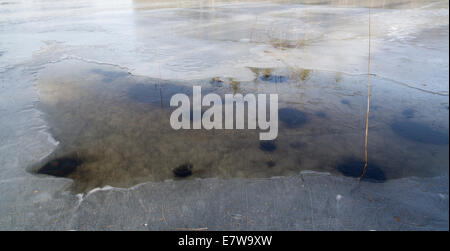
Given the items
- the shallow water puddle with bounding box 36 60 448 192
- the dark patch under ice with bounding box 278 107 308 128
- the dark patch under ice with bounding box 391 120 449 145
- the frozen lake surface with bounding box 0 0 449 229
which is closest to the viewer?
the frozen lake surface with bounding box 0 0 449 229

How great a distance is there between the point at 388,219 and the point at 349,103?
2.24 m

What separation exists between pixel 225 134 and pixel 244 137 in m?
0.25

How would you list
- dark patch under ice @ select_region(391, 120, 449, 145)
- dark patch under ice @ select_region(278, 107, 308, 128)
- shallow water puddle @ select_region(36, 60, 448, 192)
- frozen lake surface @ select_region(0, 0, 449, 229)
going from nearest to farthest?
frozen lake surface @ select_region(0, 0, 449, 229) → shallow water puddle @ select_region(36, 60, 448, 192) → dark patch under ice @ select_region(391, 120, 449, 145) → dark patch under ice @ select_region(278, 107, 308, 128)

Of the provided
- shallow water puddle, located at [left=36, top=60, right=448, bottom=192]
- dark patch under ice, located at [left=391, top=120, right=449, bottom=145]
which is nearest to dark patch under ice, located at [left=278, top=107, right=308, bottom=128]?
shallow water puddle, located at [left=36, top=60, right=448, bottom=192]

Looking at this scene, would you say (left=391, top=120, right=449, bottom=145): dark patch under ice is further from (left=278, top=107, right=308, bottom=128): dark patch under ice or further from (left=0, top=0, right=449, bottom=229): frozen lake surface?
(left=278, top=107, right=308, bottom=128): dark patch under ice

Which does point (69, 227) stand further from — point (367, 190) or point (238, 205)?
point (367, 190)

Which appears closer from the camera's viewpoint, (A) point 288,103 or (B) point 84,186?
(B) point 84,186

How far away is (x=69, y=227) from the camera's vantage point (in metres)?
2.14

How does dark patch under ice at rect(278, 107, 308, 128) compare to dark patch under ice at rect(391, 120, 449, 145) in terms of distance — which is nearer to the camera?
dark patch under ice at rect(391, 120, 449, 145)

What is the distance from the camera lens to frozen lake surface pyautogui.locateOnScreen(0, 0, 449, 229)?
2336 mm

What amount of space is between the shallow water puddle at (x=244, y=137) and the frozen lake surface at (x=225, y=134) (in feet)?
0.06

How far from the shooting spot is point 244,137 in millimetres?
3309

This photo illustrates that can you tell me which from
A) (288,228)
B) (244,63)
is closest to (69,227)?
(288,228)

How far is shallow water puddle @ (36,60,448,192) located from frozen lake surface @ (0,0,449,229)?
19 mm
